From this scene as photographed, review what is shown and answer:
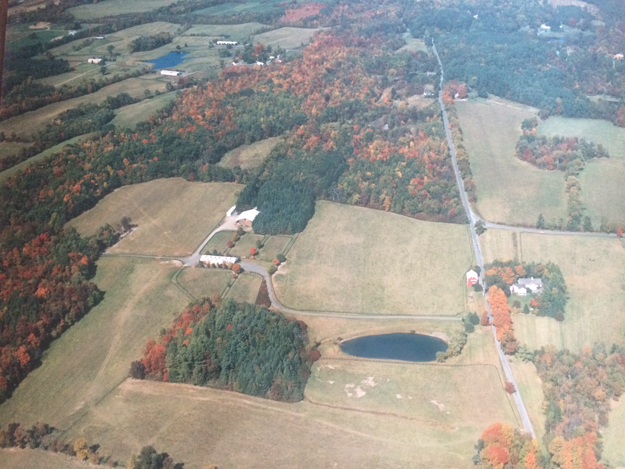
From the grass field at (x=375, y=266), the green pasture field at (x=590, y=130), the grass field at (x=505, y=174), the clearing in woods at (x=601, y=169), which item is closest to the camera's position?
the grass field at (x=375, y=266)

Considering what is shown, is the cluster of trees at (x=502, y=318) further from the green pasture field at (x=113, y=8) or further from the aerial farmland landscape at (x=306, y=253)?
the green pasture field at (x=113, y=8)

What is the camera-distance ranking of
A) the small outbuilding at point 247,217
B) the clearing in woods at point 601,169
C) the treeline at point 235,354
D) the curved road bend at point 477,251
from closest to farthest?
the curved road bend at point 477,251, the treeline at point 235,354, the clearing in woods at point 601,169, the small outbuilding at point 247,217

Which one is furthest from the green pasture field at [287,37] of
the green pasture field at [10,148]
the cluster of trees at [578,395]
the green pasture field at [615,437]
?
the green pasture field at [615,437]

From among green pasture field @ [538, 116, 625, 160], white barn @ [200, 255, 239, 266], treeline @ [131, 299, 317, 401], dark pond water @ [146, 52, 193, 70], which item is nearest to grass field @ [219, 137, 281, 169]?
white barn @ [200, 255, 239, 266]

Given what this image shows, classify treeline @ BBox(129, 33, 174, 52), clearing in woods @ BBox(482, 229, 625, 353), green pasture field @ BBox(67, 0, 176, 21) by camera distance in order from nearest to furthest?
1. clearing in woods @ BBox(482, 229, 625, 353)
2. treeline @ BBox(129, 33, 174, 52)
3. green pasture field @ BBox(67, 0, 176, 21)

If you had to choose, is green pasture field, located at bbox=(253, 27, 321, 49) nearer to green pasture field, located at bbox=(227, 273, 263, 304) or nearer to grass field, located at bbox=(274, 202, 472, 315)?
grass field, located at bbox=(274, 202, 472, 315)

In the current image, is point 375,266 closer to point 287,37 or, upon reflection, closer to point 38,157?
point 38,157
